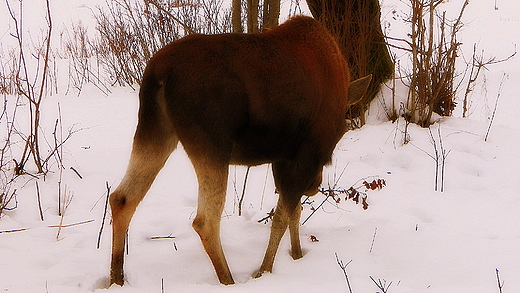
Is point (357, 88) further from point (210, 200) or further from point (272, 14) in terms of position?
point (272, 14)

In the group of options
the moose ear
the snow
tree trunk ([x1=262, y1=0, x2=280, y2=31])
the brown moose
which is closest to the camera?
the brown moose

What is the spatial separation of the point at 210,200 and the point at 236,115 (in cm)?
47

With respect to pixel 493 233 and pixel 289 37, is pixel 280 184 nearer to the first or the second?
pixel 289 37

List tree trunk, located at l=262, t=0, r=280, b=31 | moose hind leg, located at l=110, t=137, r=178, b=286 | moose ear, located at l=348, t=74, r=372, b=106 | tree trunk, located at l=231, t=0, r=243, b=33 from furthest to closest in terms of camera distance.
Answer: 1. tree trunk, located at l=231, t=0, r=243, b=33
2. tree trunk, located at l=262, t=0, r=280, b=31
3. moose ear, located at l=348, t=74, r=372, b=106
4. moose hind leg, located at l=110, t=137, r=178, b=286

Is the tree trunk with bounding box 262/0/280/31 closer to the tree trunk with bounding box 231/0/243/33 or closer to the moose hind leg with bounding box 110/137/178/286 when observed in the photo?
the tree trunk with bounding box 231/0/243/33

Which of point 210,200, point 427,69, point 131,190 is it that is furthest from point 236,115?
point 427,69

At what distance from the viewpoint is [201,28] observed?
32.3ft

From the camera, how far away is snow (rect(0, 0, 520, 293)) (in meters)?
2.98

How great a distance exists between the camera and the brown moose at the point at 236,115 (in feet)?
8.43

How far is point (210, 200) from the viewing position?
265cm

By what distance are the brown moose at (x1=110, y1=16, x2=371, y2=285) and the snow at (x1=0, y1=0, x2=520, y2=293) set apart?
13.6 inches

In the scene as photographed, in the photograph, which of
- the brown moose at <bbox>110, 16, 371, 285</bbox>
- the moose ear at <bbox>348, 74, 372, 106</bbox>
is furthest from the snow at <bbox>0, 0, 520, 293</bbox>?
the moose ear at <bbox>348, 74, 372, 106</bbox>

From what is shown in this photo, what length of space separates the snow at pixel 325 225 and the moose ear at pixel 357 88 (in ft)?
3.48

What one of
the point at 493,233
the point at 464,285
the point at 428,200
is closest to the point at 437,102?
the point at 428,200
